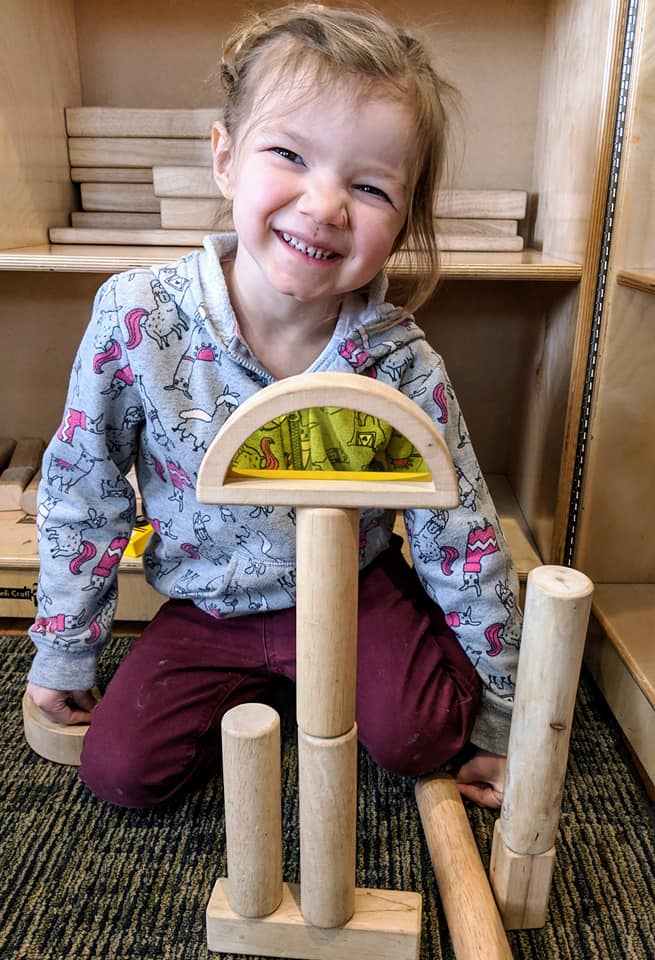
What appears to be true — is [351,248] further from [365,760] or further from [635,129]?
[365,760]

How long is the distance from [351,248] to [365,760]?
1.73 ft

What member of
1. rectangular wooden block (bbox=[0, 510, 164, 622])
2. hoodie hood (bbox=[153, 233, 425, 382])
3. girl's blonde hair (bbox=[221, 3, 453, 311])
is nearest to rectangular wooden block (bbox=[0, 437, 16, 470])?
rectangular wooden block (bbox=[0, 510, 164, 622])

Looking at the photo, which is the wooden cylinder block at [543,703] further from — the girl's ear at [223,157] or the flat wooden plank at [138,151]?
the flat wooden plank at [138,151]

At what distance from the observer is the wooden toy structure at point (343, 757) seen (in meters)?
0.50

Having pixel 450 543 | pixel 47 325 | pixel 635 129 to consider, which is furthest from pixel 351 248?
pixel 47 325

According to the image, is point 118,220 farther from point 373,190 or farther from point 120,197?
point 373,190

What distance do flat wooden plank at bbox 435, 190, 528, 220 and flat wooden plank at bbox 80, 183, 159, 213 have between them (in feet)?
1.33

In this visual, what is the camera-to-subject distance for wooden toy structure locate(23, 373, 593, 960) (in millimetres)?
502

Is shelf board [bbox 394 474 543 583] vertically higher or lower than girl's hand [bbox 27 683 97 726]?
higher

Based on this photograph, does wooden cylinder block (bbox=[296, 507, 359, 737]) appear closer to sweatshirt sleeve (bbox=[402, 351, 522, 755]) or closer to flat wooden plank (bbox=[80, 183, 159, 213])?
sweatshirt sleeve (bbox=[402, 351, 522, 755])

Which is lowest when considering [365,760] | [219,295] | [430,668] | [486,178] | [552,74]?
[365,760]

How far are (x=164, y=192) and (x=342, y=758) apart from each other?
83cm

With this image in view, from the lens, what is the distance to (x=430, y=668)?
2.73 feet

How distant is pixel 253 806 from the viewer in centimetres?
61
